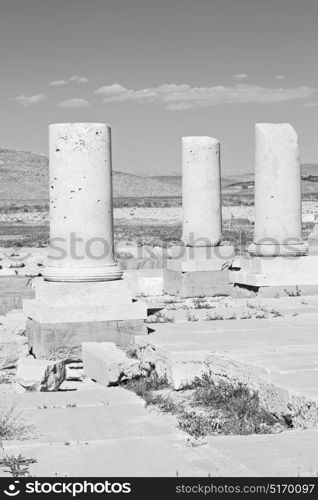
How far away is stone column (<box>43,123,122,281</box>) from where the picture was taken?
35.4 ft

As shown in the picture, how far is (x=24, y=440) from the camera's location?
6.15 meters

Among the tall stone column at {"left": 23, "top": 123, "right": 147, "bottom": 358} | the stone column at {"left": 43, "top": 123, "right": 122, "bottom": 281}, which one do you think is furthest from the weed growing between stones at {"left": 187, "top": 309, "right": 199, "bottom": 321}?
the stone column at {"left": 43, "top": 123, "right": 122, "bottom": 281}

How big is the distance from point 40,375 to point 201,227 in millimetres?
8631

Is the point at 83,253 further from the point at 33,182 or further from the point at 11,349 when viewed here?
the point at 33,182

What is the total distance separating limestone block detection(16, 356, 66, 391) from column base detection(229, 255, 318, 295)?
750 cm

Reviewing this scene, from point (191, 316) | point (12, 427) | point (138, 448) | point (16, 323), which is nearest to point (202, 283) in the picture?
point (191, 316)

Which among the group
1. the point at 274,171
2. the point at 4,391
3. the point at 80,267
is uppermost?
the point at 274,171

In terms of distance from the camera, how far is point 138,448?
5.91 meters

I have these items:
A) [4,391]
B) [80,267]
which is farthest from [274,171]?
[4,391]

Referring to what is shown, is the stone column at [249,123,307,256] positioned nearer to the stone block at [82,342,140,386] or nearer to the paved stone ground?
the stone block at [82,342,140,386]

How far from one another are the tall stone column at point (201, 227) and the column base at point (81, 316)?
5.72 m

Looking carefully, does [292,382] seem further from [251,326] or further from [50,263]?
[50,263]

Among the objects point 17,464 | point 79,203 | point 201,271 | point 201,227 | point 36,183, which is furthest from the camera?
point 36,183

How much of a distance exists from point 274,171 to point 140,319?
6086 mm
